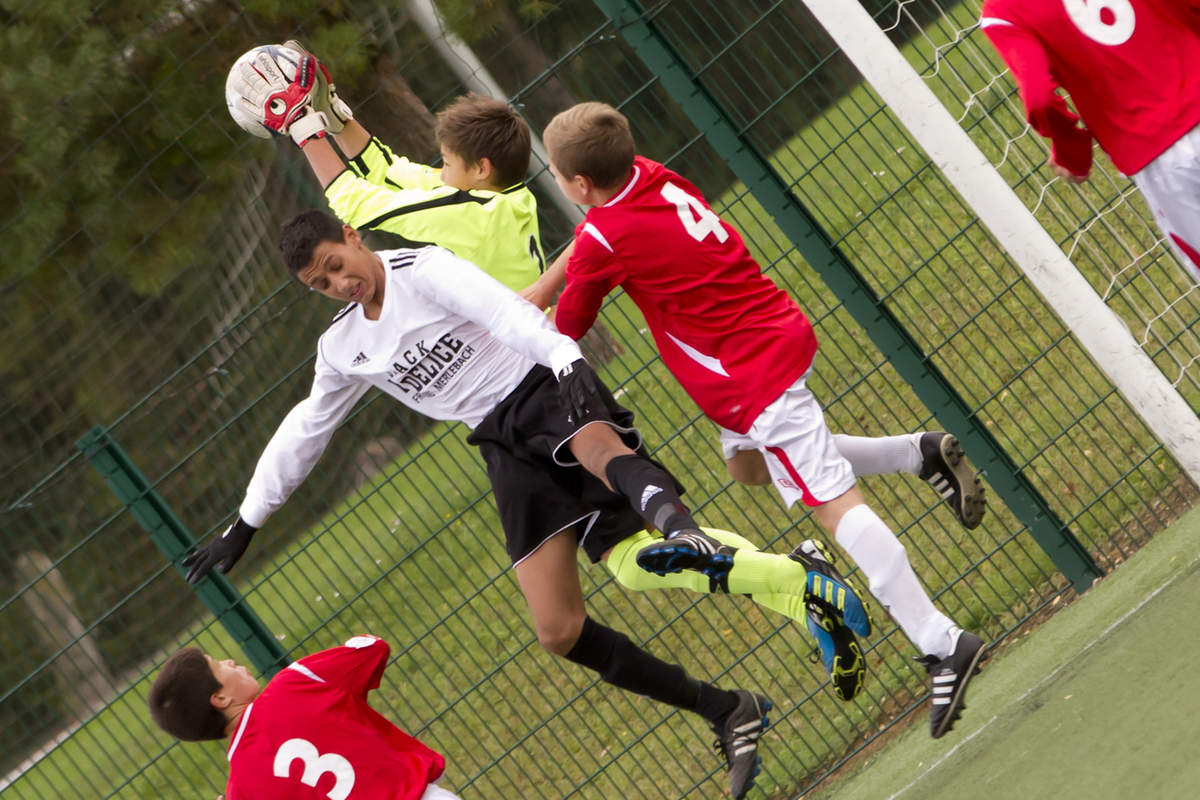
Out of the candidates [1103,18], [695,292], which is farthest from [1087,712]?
[1103,18]

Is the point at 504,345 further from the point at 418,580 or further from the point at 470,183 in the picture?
the point at 418,580

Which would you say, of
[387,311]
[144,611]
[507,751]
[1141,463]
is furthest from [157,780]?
[1141,463]

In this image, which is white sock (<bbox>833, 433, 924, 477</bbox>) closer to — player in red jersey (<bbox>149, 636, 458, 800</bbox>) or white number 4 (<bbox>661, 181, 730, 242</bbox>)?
white number 4 (<bbox>661, 181, 730, 242</bbox>)

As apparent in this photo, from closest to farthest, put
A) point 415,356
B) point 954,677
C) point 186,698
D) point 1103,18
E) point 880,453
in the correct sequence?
A: 1. point 1103,18
2. point 186,698
3. point 954,677
4. point 415,356
5. point 880,453

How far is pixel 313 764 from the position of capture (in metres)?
4.18

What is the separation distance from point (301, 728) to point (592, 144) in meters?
2.03

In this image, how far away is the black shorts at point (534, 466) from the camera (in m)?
4.73

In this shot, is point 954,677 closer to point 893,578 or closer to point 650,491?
point 893,578

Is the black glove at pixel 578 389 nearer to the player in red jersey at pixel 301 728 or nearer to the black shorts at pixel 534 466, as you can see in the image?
the black shorts at pixel 534 466

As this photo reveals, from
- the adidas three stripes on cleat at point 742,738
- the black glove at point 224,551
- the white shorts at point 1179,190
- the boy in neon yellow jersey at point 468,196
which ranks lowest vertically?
the adidas three stripes on cleat at point 742,738

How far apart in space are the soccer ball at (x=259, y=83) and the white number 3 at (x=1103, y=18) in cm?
269

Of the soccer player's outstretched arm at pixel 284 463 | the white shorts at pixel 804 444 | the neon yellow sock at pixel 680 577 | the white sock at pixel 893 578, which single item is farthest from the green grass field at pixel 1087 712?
the soccer player's outstretched arm at pixel 284 463

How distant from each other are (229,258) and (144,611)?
9.84 feet

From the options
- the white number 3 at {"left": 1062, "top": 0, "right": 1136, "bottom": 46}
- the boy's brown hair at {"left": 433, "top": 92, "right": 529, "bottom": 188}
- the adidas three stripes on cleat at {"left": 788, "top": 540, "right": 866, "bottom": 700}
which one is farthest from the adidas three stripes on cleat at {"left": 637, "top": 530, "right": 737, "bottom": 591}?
the white number 3 at {"left": 1062, "top": 0, "right": 1136, "bottom": 46}
